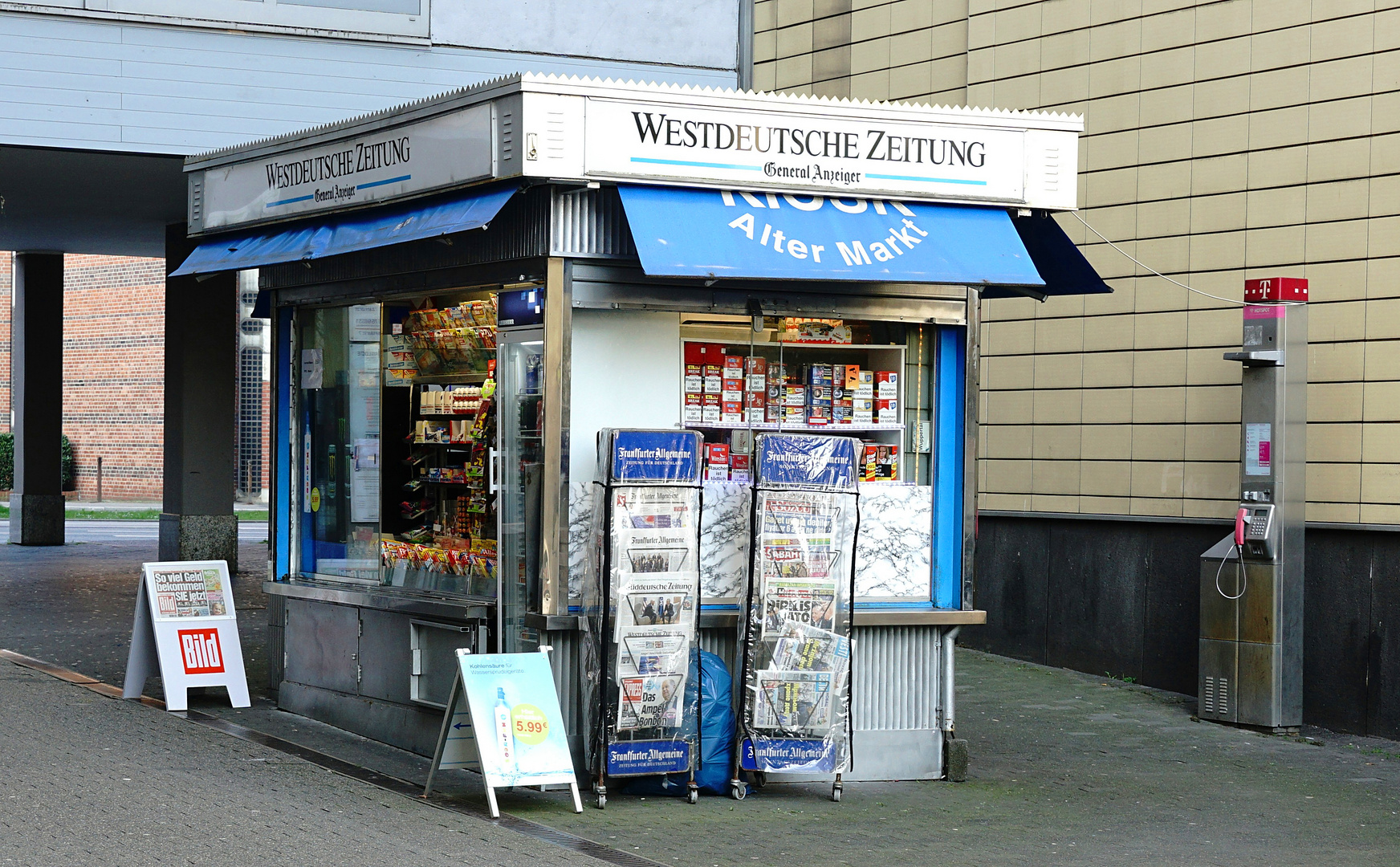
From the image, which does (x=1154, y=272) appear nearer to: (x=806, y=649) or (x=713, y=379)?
(x=713, y=379)

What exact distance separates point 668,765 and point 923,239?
292 cm

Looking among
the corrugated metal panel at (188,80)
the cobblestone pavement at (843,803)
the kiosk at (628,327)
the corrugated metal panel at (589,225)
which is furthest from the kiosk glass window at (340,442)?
the corrugated metal panel at (188,80)

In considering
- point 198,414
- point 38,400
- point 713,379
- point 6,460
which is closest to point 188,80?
point 198,414

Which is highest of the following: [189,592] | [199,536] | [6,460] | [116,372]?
[116,372]

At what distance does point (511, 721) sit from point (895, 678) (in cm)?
220

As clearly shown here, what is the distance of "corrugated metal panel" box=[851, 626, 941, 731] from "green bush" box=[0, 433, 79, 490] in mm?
31194

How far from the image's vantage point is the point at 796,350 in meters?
8.51

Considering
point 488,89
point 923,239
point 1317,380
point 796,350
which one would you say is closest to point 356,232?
point 488,89

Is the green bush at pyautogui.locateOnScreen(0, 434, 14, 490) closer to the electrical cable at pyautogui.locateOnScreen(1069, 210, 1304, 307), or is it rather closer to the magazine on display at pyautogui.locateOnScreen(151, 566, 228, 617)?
the magazine on display at pyautogui.locateOnScreen(151, 566, 228, 617)

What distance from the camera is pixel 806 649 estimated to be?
25.6 feet

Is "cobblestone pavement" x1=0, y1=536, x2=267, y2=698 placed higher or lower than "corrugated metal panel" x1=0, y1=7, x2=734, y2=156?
lower

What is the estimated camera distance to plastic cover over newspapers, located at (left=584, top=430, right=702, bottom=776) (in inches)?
297

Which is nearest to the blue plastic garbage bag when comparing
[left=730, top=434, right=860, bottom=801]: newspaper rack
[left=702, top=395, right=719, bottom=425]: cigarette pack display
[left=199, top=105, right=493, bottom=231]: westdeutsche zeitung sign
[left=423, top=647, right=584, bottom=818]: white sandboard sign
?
[left=730, top=434, right=860, bottom=801]: newspaper rack

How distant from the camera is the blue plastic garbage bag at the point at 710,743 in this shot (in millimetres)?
7809
